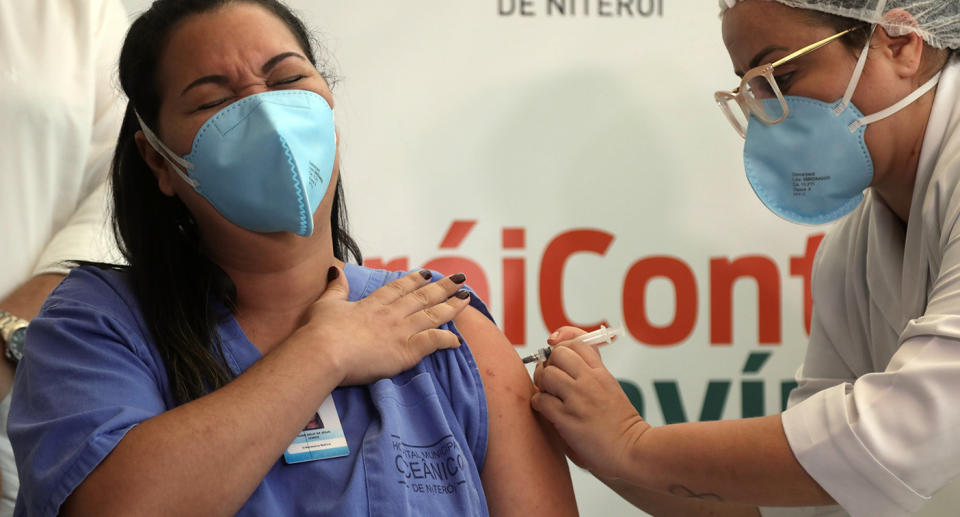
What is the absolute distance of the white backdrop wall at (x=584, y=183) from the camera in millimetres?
2424

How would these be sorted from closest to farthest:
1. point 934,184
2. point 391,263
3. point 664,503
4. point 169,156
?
point 169,156
point 934,184
point 664,503
point 391,263

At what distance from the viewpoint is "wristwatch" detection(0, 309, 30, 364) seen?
1.59m

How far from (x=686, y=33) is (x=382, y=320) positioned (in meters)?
1.47

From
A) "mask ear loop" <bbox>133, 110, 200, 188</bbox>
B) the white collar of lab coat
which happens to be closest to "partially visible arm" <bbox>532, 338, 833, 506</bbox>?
the white collar of lab coat

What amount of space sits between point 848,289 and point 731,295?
0.65 m

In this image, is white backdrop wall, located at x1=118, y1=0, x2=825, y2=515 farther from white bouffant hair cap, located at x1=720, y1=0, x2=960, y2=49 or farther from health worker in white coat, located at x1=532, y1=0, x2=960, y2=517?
white bouffant hair cap, located at x1=720, y1=0, x2=960, y2=49

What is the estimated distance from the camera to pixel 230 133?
1.32m

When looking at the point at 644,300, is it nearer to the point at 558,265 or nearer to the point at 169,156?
the point at 558,265

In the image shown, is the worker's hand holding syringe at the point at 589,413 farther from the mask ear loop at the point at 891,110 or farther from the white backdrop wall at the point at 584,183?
the white backdrop wall at the point at 584,183

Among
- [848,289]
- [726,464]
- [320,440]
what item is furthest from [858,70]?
[320,440]

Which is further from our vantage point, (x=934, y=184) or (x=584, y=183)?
(x=584, y=183)

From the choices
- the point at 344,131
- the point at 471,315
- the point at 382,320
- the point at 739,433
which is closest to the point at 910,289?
the point at 739,433

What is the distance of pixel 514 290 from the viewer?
245 cm

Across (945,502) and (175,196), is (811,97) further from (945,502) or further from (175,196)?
(175,196)
